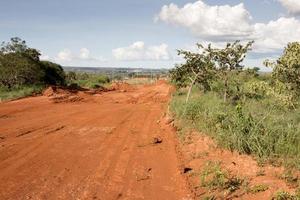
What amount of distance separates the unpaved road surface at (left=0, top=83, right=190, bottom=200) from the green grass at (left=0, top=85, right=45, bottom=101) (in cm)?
1160

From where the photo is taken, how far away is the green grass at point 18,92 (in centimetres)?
2956

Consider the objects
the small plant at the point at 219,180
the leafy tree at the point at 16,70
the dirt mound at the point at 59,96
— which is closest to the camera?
the small plant at the point at 219,180

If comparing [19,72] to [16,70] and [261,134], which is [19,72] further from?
[261,134]

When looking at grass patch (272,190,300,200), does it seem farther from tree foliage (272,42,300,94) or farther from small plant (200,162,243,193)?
tree foliage (272,42,300,94)

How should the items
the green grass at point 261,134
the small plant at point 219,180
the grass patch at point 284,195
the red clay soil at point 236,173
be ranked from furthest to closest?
the green grass at point 261,134 → the small plant at point 219,180 → the red clay soil at point 236,173 → the grass patch at point 284,195

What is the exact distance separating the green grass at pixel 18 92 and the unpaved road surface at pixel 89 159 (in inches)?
457

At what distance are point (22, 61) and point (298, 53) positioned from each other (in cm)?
2804

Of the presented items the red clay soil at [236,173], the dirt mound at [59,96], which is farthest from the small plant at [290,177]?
the dirt mound at [59,96]

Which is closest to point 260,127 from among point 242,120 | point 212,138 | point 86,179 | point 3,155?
point 242,120

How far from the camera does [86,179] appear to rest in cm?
884

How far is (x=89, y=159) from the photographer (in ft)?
34.8

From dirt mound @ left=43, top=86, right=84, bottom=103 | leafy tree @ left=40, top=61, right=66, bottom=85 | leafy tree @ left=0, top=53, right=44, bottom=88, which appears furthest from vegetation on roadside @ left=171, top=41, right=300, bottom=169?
leafy tree @ left=40, top=61, right=66, bottom=85

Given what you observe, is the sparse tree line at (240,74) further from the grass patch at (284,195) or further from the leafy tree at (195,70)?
the grass patch at (284,195)

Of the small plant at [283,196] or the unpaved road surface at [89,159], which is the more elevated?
the small plant at [283,196]
